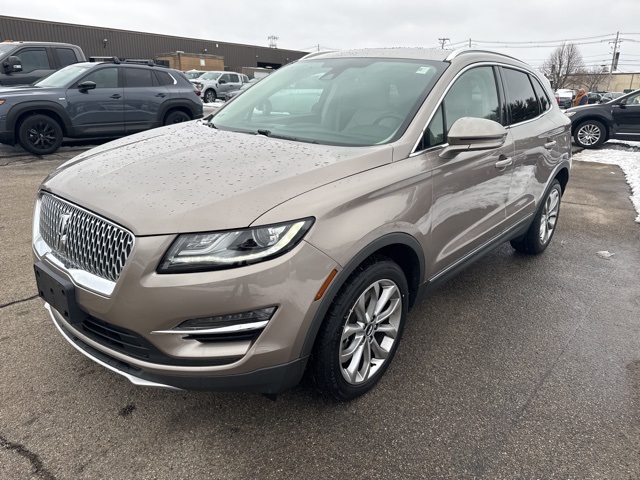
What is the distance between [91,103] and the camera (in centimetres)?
853

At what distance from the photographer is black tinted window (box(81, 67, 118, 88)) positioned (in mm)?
8617

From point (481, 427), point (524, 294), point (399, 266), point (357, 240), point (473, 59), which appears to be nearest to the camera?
point (357, 240)

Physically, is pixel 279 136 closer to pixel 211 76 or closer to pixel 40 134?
pixel 40 134

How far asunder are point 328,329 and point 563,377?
1.60m

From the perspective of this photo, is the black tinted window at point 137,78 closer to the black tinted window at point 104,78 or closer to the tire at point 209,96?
the black tinted window at point 104,78

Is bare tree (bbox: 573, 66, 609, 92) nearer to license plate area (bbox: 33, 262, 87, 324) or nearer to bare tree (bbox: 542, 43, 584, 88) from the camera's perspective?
bare tree (bbox: 542, 43, 584, 88)

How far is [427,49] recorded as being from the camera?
3.28 m

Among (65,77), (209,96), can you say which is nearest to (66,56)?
(65,77)

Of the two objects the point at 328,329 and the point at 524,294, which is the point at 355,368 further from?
the point at 524,294

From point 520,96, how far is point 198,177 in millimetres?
2955

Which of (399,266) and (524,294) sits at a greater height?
(399,266)

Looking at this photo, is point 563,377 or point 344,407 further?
point 563,377

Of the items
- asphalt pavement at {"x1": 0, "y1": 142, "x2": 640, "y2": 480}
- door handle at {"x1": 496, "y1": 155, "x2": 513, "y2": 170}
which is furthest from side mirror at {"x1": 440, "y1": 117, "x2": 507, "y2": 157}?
asphalt pavement at {"x1": 0, "y1": 142, "x2": 640, "y2": 480}

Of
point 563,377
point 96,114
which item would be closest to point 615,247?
point 563,377
